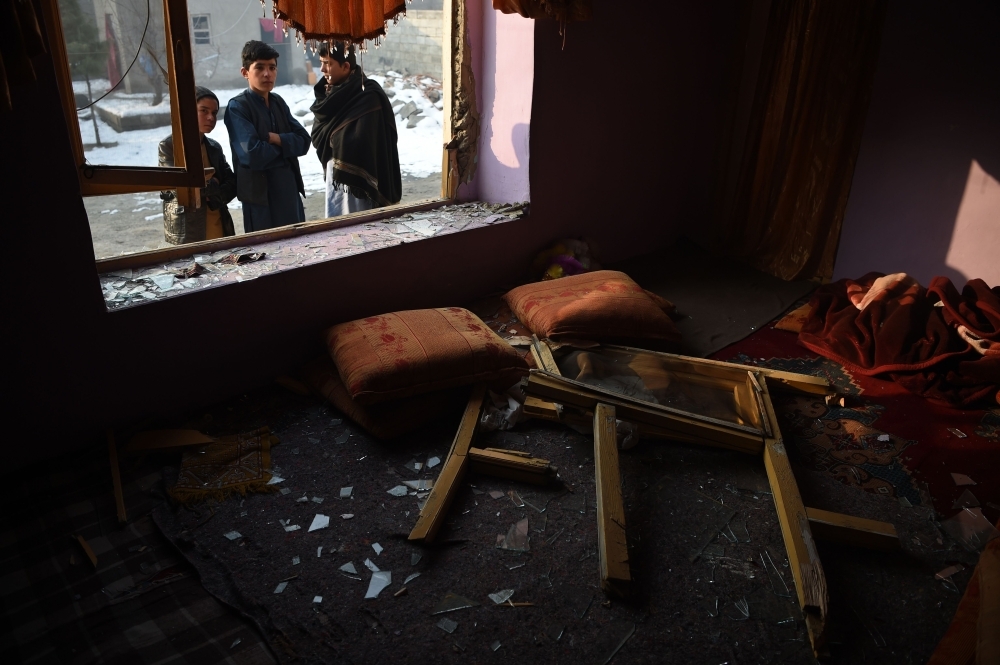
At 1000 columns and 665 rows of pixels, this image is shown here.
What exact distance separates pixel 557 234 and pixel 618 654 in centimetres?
257

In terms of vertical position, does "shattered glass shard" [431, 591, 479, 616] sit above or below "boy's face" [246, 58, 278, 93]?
below

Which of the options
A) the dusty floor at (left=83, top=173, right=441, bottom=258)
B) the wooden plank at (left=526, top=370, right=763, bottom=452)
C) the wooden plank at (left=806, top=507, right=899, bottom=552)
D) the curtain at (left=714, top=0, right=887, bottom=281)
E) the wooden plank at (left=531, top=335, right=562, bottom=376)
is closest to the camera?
the wooden plank at (left=806, top=507, right=899, bottom=552)

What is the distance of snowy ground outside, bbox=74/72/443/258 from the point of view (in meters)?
2.35

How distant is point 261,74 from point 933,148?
139 inches

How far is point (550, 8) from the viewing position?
304 cm

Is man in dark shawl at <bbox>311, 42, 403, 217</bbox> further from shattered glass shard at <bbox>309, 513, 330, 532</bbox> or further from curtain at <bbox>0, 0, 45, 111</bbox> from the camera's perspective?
shattered glass shard at <bbox>309, 513, 330, 532</bbox>

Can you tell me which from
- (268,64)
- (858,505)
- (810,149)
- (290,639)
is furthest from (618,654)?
(810,149)

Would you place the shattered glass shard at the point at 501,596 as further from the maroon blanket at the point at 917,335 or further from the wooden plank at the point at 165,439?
the maroon blanket at the point at 917,335

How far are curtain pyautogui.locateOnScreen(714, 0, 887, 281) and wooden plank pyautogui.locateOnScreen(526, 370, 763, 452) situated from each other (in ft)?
7.01

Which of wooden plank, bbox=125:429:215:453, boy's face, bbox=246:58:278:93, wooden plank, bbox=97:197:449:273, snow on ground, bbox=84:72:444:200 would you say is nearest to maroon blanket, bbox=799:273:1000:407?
wooden plank, bbox=97:197:449:273

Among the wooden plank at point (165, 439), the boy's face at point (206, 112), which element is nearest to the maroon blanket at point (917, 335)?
the wooden plank at point (165, 439)

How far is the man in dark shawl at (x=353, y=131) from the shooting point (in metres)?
3.58

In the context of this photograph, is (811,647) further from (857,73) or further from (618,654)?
(857,73)

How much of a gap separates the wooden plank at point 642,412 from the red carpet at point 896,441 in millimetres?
301
